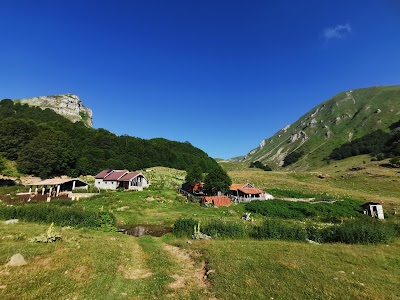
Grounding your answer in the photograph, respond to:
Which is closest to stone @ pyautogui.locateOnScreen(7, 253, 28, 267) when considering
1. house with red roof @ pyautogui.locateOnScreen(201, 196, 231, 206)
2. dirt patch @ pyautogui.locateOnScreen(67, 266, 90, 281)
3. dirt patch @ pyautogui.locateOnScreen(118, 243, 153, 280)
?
dirt patch @ pyautogui.locateOnScreen(67, 266, 90, 281)

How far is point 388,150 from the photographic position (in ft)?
419

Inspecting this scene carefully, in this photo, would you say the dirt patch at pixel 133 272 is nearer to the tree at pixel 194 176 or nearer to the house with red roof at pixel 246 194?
the house with red roof at pixel 246 194

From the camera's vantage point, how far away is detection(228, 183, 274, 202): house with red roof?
215ft

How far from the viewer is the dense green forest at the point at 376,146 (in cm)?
12597

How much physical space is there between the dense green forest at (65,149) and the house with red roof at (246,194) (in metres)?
50.5

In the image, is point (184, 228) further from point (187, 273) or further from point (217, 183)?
point (217, 183)

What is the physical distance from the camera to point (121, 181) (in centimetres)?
7388

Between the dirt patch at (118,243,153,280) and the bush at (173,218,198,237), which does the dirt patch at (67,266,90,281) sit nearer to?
the dirt patch at (118,243,153,280)

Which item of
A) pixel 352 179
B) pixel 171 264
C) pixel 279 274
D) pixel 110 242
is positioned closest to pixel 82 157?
pixel 110 242

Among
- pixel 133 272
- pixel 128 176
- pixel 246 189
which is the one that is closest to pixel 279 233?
pixel 133 272

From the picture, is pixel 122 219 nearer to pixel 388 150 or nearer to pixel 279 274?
pixel 279 274

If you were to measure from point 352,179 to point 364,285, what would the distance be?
324 feet

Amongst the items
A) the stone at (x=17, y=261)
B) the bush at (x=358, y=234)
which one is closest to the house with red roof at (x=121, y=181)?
the bush at (x=358, y=234)

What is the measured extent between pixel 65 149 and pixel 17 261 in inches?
3113
